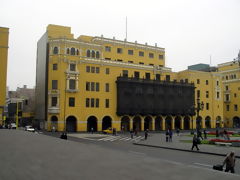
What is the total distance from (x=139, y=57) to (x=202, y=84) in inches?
821

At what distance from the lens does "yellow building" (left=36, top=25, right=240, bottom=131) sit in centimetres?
5597

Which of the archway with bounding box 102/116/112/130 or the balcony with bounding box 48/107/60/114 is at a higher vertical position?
the balcony with bounding box 48/107/60/114

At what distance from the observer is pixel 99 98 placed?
192ft

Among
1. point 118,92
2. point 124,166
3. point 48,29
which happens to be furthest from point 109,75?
point 124,166

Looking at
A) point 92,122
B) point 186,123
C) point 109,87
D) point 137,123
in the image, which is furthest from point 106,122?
point 186,123

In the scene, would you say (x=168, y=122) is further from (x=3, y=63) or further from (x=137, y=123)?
(x=3, y=63)

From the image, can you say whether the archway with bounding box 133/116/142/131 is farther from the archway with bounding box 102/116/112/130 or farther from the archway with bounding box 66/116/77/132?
the archway with bounding box 66/116/77/132

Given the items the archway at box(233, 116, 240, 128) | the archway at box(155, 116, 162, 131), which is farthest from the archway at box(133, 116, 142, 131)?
the archway at box(233, 116, 240, 128)

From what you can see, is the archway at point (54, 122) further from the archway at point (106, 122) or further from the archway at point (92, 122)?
the archway at point (106, 122)

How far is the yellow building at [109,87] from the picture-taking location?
56.0 meters

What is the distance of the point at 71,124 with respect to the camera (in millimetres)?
56562

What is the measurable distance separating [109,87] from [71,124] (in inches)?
482

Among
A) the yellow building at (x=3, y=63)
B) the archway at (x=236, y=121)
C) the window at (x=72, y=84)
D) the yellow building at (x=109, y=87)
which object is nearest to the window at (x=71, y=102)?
the yellow building at (x=109, y=87)

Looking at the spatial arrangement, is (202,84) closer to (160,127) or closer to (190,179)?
(160,127)
